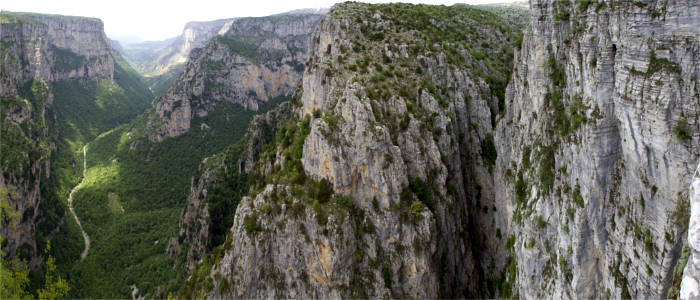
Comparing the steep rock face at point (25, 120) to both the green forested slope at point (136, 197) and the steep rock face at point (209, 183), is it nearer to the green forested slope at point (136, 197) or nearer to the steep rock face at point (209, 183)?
the green forested slope at point (136, 197)

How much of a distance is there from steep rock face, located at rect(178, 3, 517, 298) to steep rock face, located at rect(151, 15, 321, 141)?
4245 inches

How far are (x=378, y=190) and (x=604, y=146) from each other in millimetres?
21990

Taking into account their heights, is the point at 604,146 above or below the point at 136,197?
above

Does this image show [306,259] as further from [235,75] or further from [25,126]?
[235,75]

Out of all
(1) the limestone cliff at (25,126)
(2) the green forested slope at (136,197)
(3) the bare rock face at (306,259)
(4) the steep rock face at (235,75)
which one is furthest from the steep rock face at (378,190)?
(4) the steep rock face at (235,75)

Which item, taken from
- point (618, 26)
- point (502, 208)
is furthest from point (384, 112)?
point (618, 26)

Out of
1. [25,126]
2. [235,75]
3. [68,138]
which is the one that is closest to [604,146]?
[25,126]

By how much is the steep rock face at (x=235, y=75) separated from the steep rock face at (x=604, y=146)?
442 ft

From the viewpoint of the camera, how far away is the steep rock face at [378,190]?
37.7 m

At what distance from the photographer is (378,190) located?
128ft

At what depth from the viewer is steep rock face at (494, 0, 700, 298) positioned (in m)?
16.8

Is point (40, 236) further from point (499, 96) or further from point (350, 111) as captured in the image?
point (499, 96)

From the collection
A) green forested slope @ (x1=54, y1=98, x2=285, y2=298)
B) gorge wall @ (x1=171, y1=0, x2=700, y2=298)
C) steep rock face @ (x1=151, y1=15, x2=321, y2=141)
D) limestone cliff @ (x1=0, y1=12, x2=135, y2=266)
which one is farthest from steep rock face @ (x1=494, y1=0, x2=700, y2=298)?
steep rock face @ (x1=151, y1=15, x2=321, y2=141)

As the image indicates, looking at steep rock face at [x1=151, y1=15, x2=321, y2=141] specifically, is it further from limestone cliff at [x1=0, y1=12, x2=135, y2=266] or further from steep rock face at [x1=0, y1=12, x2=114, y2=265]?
steep rock face at [x1=0, y1=12, x2=114, y2=265]
